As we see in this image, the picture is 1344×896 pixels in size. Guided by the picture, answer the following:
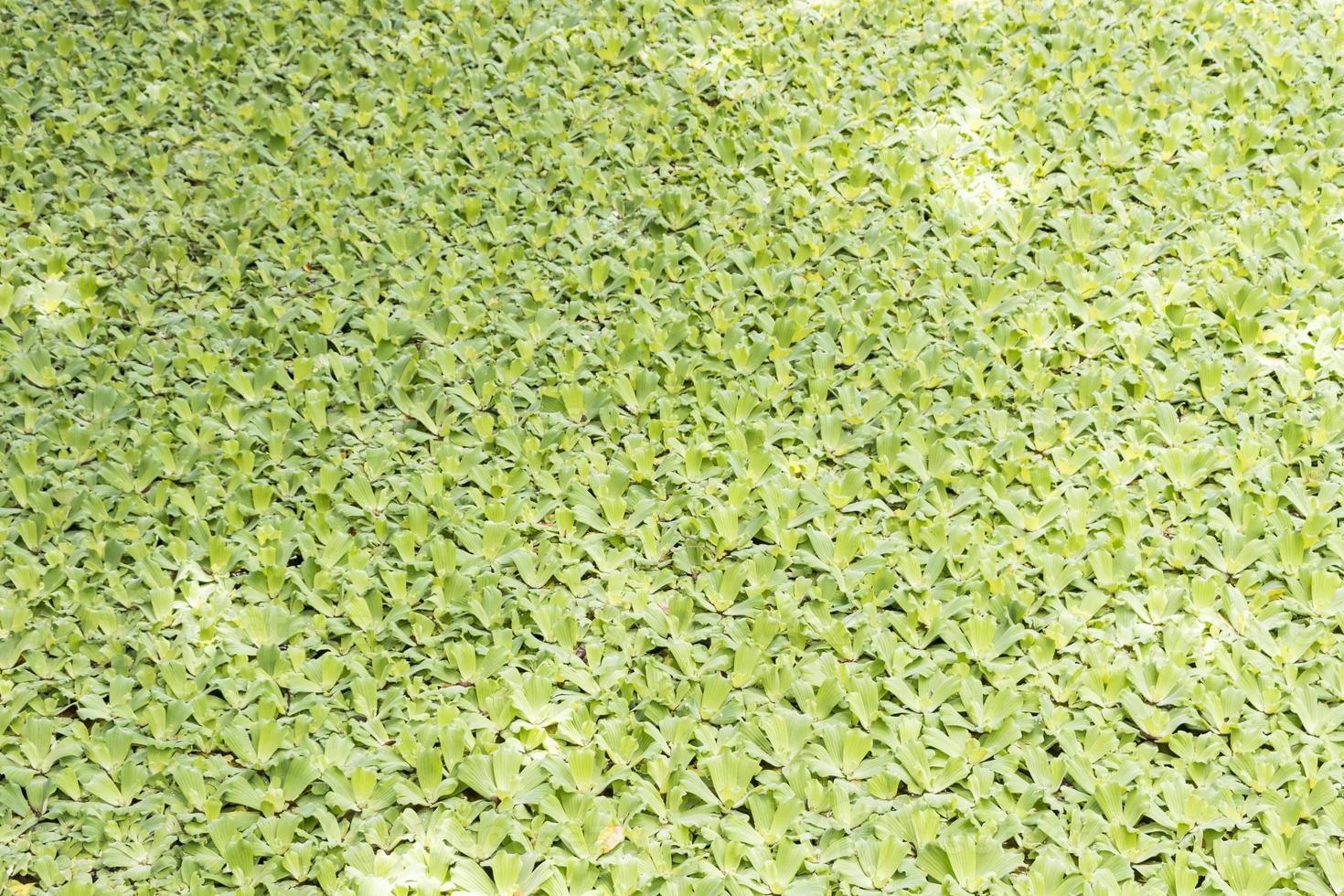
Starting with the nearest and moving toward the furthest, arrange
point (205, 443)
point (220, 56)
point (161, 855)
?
point (161, 855), point (205, 443), point (220, 56)

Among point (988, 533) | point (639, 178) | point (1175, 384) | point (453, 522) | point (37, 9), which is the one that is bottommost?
point (37, 9)

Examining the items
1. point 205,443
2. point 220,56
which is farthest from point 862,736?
point 220,56

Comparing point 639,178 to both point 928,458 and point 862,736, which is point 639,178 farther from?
point 862,736

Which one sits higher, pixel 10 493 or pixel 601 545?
pixel 601 545

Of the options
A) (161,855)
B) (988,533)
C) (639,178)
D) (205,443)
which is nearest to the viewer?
(161,855)

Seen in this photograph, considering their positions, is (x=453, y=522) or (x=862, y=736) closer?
(x=862, y=736)

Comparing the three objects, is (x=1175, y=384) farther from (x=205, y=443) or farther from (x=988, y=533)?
(x=205, y=443)

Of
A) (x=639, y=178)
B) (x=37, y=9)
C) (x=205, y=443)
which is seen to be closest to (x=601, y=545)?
(x=205, y=443)
